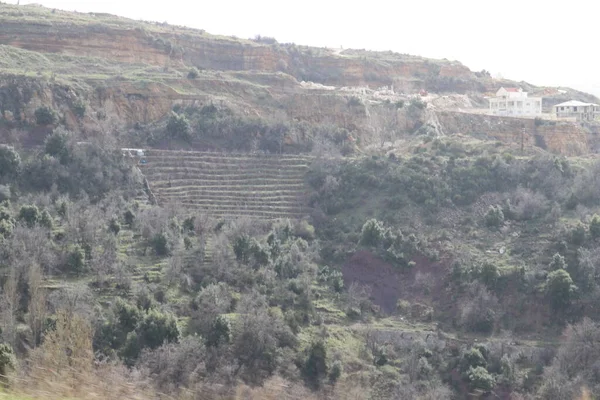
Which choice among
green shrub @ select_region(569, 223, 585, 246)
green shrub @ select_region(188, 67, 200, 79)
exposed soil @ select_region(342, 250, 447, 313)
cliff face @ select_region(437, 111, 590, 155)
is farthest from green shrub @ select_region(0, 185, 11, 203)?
cliff face @ select_region(437, 111, 590, 155)

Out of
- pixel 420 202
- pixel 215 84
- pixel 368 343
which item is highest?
pixel 215 84

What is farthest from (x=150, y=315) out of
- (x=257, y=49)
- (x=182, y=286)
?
(x=257, y=49)

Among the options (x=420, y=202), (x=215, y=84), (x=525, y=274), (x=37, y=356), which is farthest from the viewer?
(x=215, y=84)

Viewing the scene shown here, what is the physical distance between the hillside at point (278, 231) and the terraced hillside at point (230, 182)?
0.29ft

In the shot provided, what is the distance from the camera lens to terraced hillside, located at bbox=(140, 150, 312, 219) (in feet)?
100

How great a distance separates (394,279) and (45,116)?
47.3ft

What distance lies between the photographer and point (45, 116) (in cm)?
3159

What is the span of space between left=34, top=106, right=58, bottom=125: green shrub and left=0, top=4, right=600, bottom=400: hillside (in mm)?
83

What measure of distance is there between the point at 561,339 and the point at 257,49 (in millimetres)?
29317

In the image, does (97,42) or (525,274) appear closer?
(525,274)

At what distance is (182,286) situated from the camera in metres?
23.2

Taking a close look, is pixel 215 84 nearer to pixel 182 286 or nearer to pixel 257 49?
pixel 257 49

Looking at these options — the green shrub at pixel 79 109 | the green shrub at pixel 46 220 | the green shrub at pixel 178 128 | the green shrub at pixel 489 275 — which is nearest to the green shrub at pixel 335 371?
the green shrub at pixel 489 275

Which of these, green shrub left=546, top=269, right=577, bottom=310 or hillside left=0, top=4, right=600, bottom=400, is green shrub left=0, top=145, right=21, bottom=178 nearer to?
hillside left=0, top=4, right=600, bottom=400
